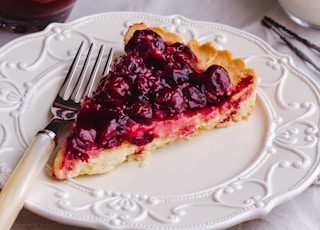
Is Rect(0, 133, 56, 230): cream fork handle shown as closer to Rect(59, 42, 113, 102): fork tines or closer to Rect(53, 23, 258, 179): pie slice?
Rect(53, 23, 258, 179): pie slice

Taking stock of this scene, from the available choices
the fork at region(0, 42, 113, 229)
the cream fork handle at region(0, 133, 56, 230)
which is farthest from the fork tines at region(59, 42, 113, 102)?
the cream fork handle at region(0, 133, 56, 230)

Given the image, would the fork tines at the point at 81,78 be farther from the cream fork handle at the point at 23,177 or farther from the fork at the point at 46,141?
the cream fork handle at the point at 23,177

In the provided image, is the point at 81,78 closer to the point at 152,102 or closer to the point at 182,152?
the point at 152,102

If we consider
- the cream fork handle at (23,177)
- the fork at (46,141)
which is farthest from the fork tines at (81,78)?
the cream fork handle at (23,177)

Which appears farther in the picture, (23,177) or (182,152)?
(182,152)

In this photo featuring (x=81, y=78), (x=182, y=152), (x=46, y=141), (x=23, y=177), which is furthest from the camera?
(x=81, y=78)

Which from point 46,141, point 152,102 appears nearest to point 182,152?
point 152,102

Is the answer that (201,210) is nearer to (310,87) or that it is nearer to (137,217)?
(137,217)
